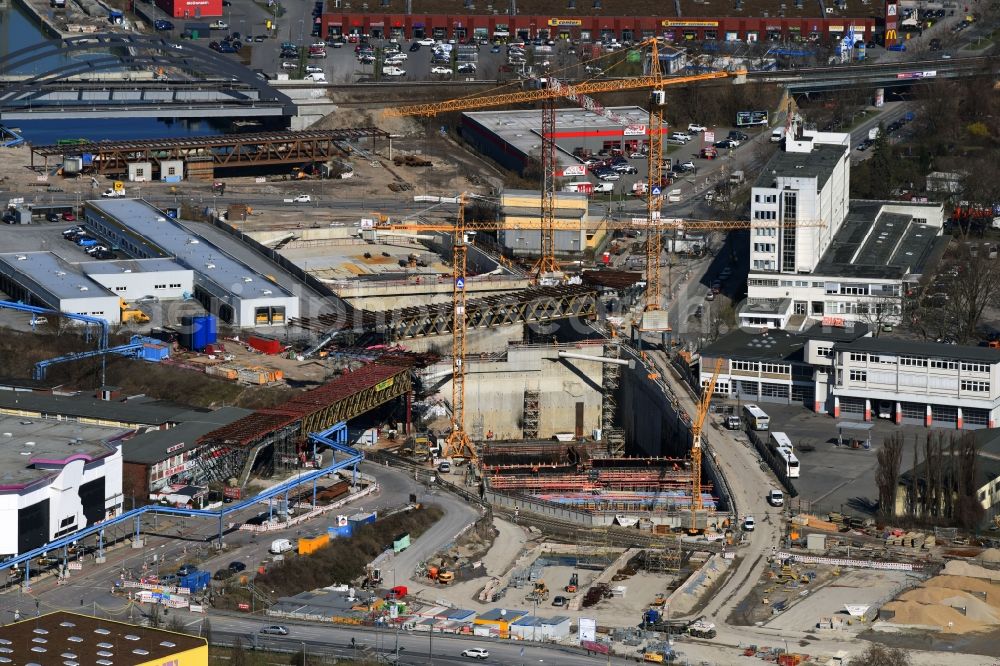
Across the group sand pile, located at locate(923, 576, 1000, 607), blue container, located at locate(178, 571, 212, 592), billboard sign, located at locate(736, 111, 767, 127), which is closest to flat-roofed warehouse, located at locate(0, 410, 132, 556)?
blue container, located at locate(178, 571, 212, 592)

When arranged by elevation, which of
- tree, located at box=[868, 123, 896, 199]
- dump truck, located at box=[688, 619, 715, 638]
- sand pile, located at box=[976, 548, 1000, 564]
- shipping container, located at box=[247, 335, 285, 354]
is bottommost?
dump truck, located at box=[688, 619, 715, 638]

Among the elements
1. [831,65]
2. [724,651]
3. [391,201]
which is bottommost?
[724,651]

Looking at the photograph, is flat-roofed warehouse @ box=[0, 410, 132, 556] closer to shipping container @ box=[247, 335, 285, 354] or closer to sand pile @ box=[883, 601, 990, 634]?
shipping container @ box=[247, 335, 285, 354]

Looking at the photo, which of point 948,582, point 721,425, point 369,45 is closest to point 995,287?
point 721,425

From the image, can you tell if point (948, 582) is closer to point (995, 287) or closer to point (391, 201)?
point (995, 287)

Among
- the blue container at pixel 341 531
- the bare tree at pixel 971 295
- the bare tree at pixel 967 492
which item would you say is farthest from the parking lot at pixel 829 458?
the blue container at pixel 341 531

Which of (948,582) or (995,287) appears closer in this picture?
(948,582)
